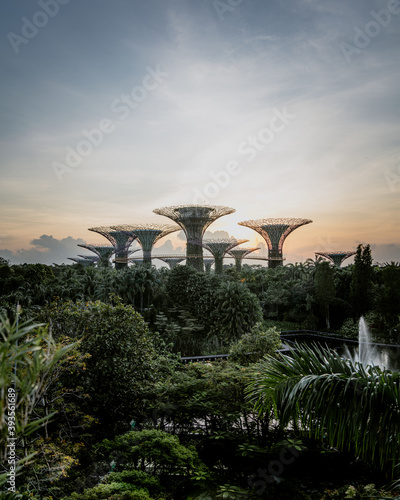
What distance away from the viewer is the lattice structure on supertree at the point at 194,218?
32.0 meters

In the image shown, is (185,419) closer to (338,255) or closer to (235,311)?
(235,311)

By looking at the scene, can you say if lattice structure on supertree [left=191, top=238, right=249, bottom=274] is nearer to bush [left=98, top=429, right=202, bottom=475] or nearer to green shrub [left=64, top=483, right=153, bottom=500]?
bush [left=98, top=429, right=202, bottom=475]

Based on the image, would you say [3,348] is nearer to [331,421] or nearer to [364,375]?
[331,421]

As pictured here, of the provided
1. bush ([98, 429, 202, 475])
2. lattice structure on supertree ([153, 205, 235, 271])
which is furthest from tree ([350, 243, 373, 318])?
bush ([98, 429, 202, 475])

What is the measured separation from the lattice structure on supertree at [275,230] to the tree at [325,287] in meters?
14.4

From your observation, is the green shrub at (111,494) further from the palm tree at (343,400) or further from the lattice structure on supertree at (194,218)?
the lattice structure on supertree at (194,218)

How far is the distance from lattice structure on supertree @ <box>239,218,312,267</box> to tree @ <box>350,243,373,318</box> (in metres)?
15.7

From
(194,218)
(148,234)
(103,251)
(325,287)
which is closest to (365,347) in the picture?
(325,287)

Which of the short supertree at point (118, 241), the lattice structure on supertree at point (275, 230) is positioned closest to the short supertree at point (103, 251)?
the short supertree at point (118, 241)

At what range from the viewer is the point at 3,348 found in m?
1.01

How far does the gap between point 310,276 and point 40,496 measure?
23886 millimetres

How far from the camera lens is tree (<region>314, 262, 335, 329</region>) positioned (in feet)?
72.1

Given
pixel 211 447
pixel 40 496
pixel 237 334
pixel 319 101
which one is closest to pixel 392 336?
pixel 237 334

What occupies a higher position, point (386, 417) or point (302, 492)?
point (386, 417)
